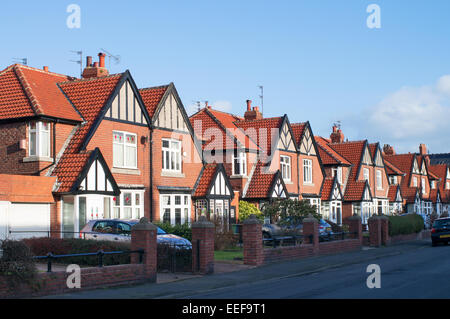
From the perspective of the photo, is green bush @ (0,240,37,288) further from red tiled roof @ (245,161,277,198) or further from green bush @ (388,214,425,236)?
green bush @ (388,214,425,236)

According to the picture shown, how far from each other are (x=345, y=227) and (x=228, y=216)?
23.5ft

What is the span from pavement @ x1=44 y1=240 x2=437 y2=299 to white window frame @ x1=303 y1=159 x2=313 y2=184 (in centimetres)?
1974

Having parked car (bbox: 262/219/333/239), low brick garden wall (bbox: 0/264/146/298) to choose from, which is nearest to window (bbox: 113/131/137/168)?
parked car (bbox: 262/219/333/239)

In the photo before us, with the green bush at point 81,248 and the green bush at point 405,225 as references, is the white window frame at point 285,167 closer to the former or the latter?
the green bush at point 405,225

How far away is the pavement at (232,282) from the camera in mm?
14320

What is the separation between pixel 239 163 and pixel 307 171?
27.2 feet

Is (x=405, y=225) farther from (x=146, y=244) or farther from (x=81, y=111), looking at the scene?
(x=146, y=244)

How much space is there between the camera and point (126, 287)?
626 inches

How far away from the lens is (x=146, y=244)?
17.0 meters

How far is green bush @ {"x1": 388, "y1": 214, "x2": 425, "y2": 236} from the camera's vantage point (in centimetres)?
3647

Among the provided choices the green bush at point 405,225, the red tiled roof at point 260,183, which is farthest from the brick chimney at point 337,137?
the red tiled roof at point 260,183

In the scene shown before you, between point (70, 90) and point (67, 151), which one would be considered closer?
point (67, 151)

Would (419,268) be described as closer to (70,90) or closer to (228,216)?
(228,216)
